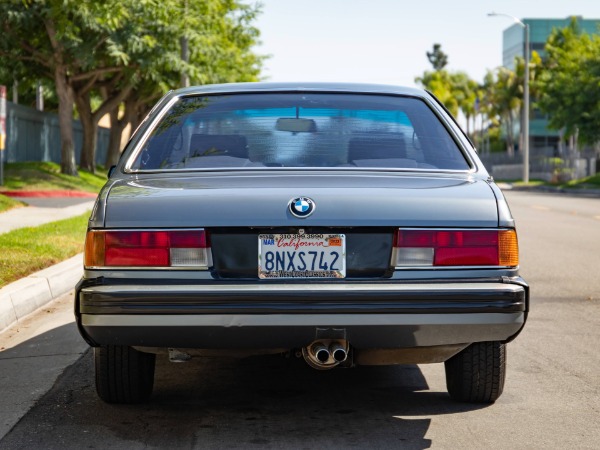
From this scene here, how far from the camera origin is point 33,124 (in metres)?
38.2

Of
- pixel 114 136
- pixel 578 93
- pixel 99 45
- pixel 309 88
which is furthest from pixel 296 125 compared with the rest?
pixel 578 93

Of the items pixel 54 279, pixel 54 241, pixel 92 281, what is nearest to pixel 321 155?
pixel 92 281

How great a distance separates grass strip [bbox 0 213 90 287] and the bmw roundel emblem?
4949 millimetres

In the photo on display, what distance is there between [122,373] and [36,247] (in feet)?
22.9

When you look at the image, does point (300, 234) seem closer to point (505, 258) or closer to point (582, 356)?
point (505, 258)

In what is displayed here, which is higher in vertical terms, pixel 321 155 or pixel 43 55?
pixel 43 55

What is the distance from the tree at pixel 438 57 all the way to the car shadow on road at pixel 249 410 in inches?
5697

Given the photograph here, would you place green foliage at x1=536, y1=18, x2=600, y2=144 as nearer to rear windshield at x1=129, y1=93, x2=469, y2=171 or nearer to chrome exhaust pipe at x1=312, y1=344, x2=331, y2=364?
rear windshield at x1=129, y1=93, x2=469, y2=171

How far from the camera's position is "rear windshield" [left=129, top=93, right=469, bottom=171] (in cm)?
536

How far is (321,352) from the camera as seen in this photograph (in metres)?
4.68

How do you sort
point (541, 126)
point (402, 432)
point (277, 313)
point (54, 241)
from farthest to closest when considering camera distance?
point (541, 126)
point (54, 241)
point (402, 432)
point (277, 313)

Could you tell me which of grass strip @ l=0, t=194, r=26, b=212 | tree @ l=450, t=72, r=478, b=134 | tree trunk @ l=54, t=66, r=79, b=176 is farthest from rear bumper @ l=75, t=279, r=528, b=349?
tree @ l=450, t=72, r=478, b=134

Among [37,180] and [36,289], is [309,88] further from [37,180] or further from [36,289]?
[37,180]

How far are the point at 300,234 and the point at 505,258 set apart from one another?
35.7 inches
